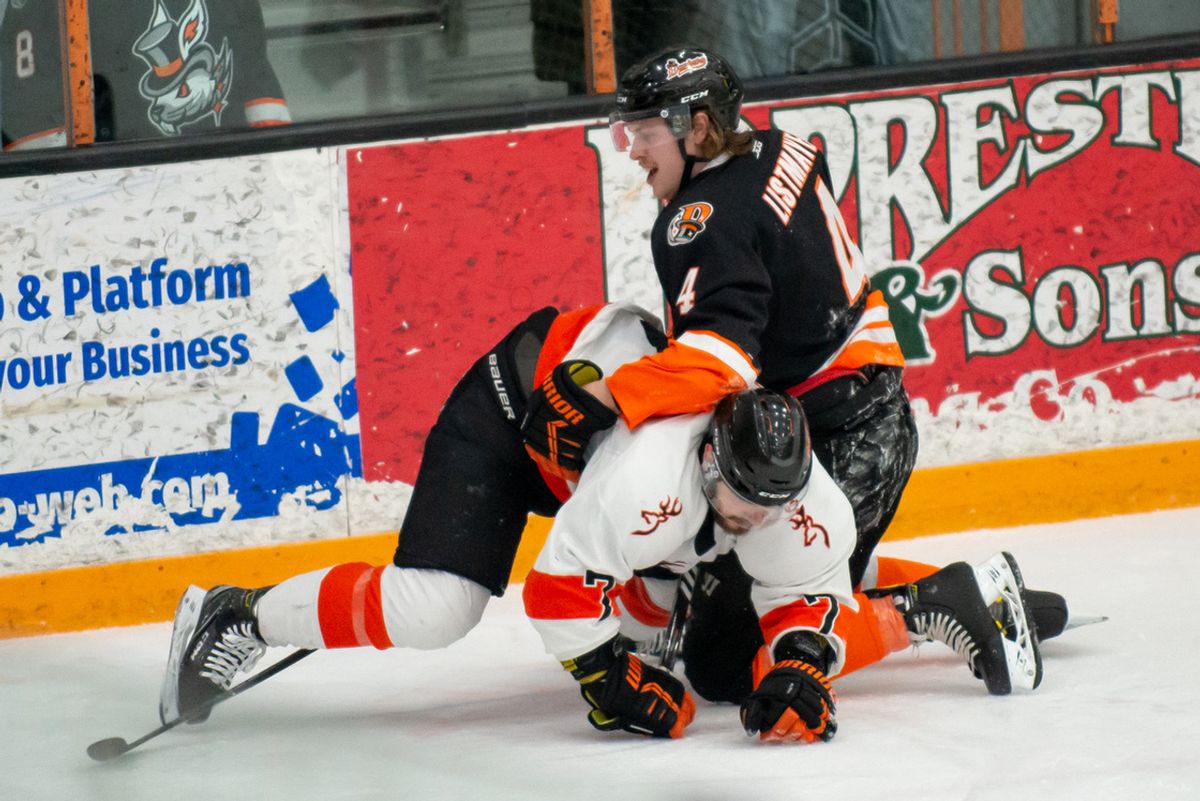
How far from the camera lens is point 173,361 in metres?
3.89

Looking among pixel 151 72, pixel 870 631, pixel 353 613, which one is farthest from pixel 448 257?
pixel 870 631

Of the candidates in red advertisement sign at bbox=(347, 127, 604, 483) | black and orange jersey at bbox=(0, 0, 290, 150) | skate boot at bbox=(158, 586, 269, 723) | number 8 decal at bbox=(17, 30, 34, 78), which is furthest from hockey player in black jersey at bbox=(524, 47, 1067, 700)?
number 8 decal at bbox=(17, 30, 34, 78)

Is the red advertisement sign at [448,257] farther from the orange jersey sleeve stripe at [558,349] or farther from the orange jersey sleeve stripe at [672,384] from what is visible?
the orange jersey sleeve stripe at [672,384]

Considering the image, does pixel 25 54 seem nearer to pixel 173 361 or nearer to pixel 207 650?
pixel 173 361

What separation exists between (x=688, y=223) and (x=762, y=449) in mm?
456

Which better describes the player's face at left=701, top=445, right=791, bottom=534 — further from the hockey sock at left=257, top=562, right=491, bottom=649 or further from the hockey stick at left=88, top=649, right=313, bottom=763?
the hockey stick at left=88, top=649, right=313, bottom=763

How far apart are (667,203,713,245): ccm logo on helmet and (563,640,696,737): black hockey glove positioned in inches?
26.3

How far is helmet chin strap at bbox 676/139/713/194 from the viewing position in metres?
2.86

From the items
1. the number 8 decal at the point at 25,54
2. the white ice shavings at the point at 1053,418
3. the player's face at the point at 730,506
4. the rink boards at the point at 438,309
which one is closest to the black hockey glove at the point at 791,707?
Result: the player's face at the point at 730,506

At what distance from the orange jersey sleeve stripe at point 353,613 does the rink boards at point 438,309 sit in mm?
1152

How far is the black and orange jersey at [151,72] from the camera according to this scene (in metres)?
3.94

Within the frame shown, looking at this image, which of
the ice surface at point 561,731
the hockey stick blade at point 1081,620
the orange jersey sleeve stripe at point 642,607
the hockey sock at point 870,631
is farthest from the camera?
the hockey stick blade at point 1081,620

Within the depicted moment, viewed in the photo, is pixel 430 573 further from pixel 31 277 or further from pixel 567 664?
pixel 31 277

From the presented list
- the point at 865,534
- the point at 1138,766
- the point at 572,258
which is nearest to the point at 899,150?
the point at 572,258
